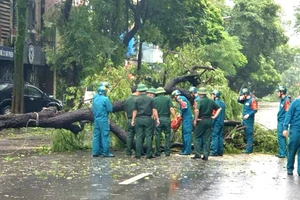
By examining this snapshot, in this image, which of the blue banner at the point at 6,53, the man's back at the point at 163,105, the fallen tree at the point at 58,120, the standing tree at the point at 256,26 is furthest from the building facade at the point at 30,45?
the standing tree at the point at 256,26

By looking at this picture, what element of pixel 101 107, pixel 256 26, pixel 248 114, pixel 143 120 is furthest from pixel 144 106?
pixel 256 26

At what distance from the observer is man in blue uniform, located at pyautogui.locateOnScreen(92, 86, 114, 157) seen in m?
14.7

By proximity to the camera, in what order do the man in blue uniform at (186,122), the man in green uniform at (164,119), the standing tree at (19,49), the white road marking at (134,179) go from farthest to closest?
the standing tree at (19,49), the man in blue uniform at (186,122), the man in green uniform at (164,119), the white road marking at (134,179)

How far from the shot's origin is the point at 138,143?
47.3ft

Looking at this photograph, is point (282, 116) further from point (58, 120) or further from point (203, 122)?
point (58, 120)

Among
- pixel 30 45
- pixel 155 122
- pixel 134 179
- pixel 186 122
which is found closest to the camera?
pixel 134 179

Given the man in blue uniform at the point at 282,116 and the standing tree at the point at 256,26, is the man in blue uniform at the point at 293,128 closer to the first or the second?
the man in blue uniform at the point at 282,116

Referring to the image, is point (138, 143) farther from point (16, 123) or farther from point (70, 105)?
point (70, 105)

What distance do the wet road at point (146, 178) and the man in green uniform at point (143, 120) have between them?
1.16 feet

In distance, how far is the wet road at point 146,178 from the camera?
31.3 ft

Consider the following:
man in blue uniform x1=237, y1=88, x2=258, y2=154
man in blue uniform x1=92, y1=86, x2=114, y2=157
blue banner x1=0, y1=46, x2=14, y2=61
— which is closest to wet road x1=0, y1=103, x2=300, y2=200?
man in blue uniform x1=92, y1=86, x2=114, y2=157

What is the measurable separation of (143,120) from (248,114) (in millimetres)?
3111

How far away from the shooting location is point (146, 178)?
11172mm

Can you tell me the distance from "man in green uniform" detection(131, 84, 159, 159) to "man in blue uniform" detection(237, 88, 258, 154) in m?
2.78
